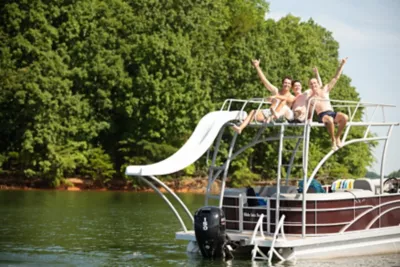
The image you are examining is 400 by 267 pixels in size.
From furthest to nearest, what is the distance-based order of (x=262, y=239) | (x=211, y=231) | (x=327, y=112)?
1. (x=327, y=112)
2. (x=262, y=239)
3. (x=211, y=231)

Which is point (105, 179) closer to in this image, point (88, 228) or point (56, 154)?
point (56, 154)

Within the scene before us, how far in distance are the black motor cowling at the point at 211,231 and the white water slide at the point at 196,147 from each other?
1360mm

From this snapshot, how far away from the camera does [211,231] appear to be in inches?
963

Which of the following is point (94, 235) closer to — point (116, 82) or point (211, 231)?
point (211, 231)

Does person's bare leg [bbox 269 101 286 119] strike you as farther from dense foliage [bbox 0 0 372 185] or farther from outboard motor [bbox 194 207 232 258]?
dense foliage [bbox 0 0 372 185]

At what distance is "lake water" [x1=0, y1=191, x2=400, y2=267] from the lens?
82.8 feet

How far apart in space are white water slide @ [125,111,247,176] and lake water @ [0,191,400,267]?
226 centimetres

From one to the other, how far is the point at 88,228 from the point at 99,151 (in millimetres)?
30865

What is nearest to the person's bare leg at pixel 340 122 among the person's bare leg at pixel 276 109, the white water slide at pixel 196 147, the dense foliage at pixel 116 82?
the person's bare leg at pixel 276 109

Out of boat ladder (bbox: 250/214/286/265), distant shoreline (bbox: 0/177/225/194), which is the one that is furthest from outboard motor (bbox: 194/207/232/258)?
distant shoreline (bbox: 0/177/225/194)

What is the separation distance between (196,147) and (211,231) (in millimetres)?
2399

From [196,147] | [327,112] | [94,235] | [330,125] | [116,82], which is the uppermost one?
[116,82]

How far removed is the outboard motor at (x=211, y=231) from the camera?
2444 centimetres

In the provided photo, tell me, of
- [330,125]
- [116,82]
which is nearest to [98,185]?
[116,82]
